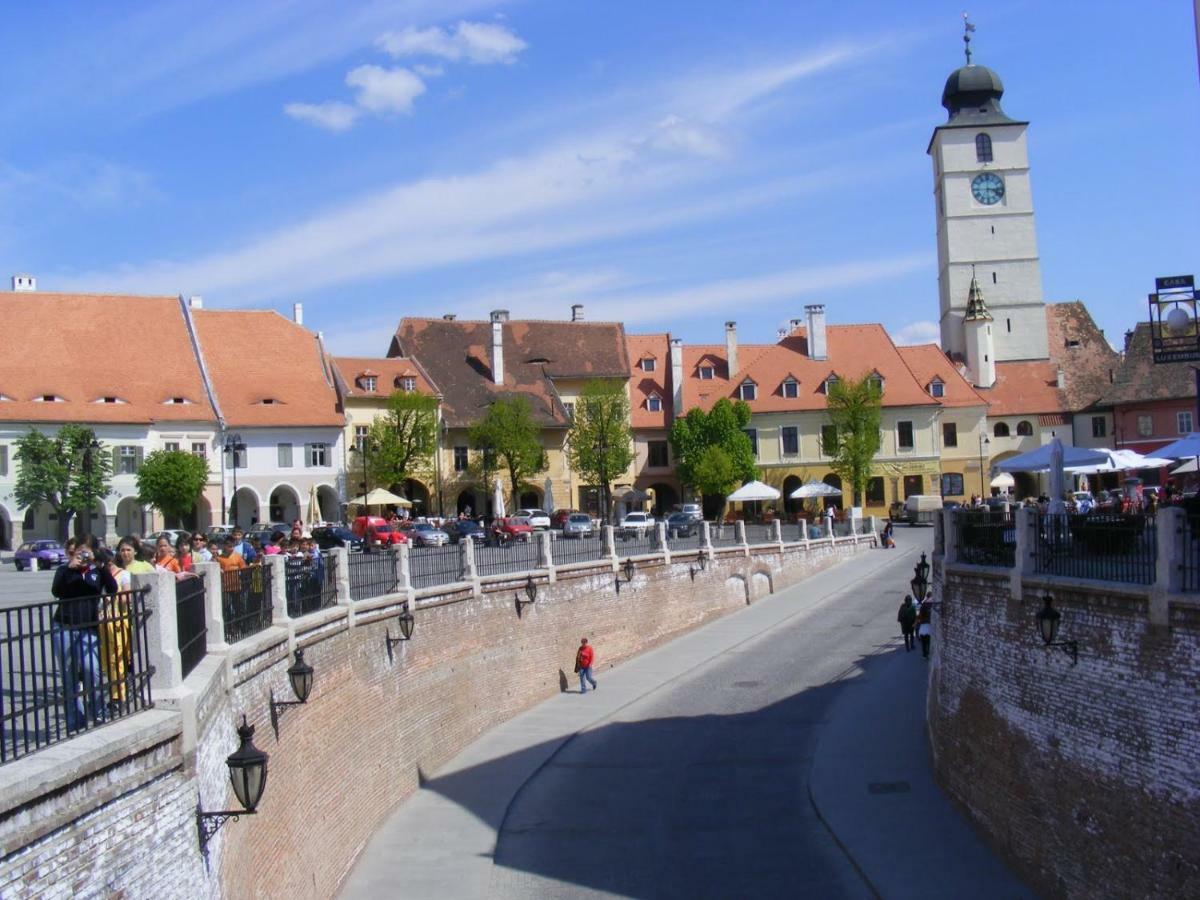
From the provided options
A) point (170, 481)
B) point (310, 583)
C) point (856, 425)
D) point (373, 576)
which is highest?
point (856, 425)

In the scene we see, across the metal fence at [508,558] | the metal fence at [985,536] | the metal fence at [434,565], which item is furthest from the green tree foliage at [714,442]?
the metal fence at [985,536]

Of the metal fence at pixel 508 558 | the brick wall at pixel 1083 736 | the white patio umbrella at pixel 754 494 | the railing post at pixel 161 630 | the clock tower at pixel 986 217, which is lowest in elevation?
the brick wall at pixel 1083 736

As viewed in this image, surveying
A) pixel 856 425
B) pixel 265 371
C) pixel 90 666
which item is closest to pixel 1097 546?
pixel 90 666

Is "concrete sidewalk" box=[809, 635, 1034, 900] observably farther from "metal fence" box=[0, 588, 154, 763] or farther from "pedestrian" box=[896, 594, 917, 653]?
"metal fence" box=[0, 588, 154, 763]

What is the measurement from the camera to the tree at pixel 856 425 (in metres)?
65.5

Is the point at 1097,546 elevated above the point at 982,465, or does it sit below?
below

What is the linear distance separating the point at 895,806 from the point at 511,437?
42200 millimetres

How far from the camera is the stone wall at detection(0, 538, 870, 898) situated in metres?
7.36

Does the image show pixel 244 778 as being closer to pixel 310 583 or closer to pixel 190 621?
pixel 190 621

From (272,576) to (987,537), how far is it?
9.86 m

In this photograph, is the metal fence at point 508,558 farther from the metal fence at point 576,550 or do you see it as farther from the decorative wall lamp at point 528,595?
the metal fence at point 576,550

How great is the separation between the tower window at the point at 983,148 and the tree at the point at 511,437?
36.3 metres

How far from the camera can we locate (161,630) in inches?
360

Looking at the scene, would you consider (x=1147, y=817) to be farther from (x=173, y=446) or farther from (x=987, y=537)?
(x=173, y=446)
